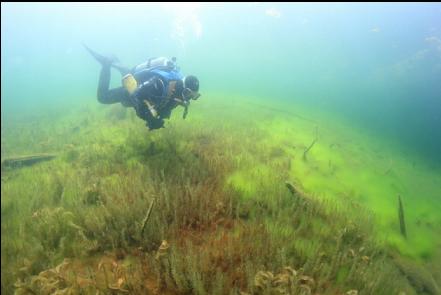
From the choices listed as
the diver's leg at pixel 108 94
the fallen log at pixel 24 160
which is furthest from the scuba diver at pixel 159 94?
the fallen log at pixel 24 160

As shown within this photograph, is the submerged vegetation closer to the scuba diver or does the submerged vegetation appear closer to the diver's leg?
the scuba diver

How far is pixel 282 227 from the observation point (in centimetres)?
422

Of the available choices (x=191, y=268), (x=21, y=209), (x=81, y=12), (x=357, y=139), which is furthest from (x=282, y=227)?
(x=81, y=12)

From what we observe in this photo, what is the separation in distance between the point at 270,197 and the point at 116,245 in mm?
2511

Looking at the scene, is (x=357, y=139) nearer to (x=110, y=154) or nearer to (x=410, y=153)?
(x=410, y=153)

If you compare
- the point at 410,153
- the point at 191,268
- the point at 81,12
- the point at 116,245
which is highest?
the point at 81,12

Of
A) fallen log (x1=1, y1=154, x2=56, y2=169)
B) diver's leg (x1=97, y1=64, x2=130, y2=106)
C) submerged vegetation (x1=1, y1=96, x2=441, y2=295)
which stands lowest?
fallen log (x1=1, y1=154, x2=56, y2=169)

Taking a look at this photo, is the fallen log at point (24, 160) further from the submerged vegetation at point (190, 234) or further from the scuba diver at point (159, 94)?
the scuba diver at point (159, 94)

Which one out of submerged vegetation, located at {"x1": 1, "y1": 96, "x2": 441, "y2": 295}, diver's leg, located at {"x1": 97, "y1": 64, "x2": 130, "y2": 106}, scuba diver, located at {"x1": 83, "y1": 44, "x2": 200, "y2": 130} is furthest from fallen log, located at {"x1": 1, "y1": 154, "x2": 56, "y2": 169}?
scuba diver, located at {"x1": 83, "y1": 44, "x2": 200, "y2": 130}

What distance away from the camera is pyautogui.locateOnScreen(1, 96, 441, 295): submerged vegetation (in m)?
3.11

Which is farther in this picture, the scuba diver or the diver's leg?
the diver's leg

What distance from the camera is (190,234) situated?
163 inches

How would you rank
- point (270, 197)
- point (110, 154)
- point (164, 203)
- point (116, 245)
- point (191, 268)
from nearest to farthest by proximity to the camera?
point (191, 268) < point (116, 245) < point (164, 203) < point (270, 197) < point (110, 154)

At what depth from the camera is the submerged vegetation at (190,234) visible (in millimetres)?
3113
